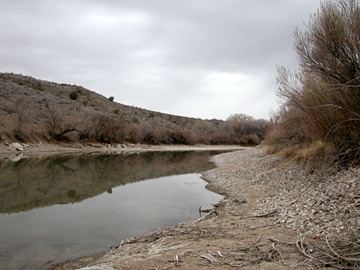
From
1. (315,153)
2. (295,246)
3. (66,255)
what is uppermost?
(315,153)

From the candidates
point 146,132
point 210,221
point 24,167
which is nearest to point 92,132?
point 146,132

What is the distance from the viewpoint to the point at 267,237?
6.30 meters

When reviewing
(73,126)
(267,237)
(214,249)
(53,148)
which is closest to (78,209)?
(214,249)

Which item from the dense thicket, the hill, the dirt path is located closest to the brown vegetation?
the dense thicket

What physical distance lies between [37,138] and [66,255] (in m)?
33.1

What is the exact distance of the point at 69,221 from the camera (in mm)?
9805

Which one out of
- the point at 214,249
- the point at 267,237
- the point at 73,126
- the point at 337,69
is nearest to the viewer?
the point at 214,249

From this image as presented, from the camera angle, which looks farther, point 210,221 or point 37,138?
point 37,138

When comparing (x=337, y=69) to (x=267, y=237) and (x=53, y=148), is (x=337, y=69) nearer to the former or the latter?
(x=267, y=237)

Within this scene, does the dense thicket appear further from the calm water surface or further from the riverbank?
the riverbank

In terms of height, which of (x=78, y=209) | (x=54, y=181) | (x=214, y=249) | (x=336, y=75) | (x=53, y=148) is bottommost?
(x=78, y=209)

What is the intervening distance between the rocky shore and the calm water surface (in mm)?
1118

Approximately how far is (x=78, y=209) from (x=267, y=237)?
7.98 meters

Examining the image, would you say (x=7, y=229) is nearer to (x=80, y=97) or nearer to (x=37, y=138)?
(x=37, y=138)
